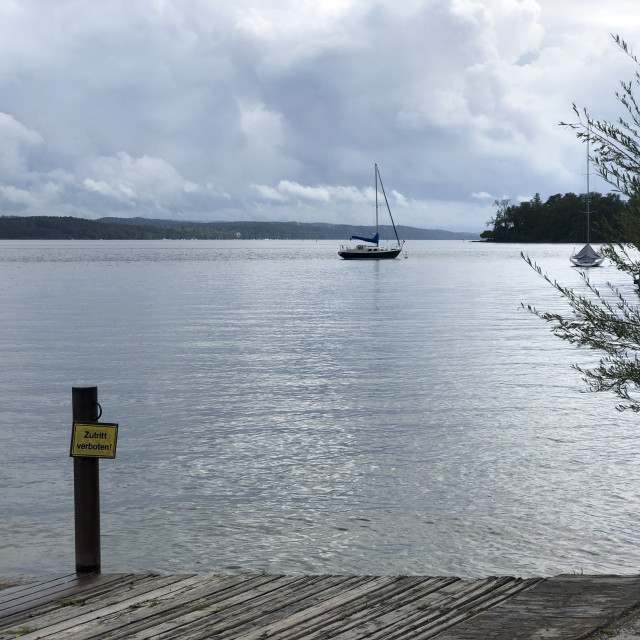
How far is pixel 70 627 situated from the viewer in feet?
21.3

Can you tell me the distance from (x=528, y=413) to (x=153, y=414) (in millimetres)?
8039

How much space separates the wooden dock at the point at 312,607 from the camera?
6207 millimetres

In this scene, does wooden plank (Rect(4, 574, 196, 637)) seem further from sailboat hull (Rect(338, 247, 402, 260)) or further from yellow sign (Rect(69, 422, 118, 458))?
sailboat hull (Rect(338, 247, 402, 260))

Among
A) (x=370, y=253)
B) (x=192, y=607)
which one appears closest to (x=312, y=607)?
(x=192, y=607)

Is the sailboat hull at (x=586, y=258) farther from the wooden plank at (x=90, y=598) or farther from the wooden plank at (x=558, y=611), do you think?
the wooden plank at (x=90, y=598)

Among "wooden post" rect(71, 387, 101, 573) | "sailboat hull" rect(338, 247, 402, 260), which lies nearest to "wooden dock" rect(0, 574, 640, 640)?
"wooden post" rect(71, 387, 101, 573)

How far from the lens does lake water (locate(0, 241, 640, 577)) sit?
35.5 feet

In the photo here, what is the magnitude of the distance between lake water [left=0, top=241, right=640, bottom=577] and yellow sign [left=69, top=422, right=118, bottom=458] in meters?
2.74

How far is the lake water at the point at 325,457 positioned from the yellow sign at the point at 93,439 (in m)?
2.74

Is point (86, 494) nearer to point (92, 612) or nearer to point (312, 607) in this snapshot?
point (92, 612)

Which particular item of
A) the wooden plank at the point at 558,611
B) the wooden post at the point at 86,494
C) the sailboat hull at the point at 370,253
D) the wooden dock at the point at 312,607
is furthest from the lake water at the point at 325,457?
the sailboat hull at the point at 370,253

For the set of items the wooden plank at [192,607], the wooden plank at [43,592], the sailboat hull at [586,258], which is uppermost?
the sailboat hull at [586,258]

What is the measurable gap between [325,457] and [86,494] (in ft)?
24.4

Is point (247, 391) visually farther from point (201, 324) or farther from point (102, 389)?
point (201, 324)
